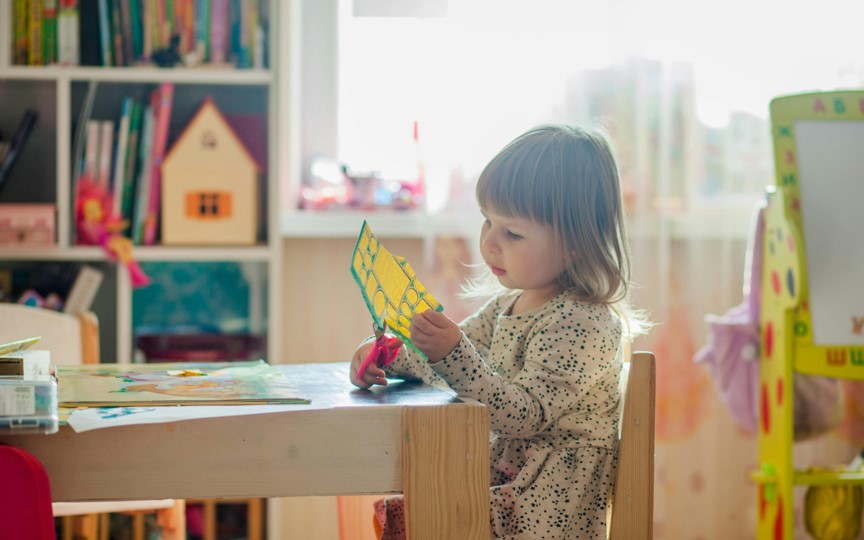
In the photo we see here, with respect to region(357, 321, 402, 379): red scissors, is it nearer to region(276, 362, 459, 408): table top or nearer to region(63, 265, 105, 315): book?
region(276, 362, 459, 408): table top

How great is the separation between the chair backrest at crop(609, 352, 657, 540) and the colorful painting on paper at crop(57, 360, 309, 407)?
0.37m

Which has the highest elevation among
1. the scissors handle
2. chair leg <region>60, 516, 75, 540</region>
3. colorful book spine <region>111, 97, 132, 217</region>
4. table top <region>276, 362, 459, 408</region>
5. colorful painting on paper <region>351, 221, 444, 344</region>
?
colorful book spine <region>111, 97, 132, 217</region>

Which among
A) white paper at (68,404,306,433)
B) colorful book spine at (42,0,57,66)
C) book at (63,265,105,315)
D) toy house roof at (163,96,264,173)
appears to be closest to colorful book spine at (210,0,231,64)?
toy house roof at (163,96,264,173)

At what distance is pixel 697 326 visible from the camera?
7.44 ft

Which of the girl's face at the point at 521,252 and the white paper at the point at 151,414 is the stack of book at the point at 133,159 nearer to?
the girl's face at the point at 521,252

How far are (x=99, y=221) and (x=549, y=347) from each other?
1.28 metres

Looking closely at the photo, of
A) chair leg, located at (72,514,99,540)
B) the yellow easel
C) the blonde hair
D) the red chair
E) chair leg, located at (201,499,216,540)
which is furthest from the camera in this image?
chair leg, located at (201,499,216,540)

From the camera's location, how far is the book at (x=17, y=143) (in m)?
2.06

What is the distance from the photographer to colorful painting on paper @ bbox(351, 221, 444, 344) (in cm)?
99

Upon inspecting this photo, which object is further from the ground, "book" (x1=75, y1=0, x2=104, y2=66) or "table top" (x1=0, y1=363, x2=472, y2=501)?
"book" (x1=75, y1=0, x2=104, y2=66)

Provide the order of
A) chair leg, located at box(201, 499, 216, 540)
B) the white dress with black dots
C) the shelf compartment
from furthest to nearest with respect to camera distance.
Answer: chair leg, located at box(201, 499, 216, 540) → the shelf compartment → the white dress with black dots

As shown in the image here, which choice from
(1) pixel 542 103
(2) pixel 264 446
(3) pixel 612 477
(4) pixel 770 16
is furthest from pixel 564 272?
(4) pixel 770 16

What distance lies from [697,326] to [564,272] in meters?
1.16

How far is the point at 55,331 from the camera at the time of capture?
5.45 ft
